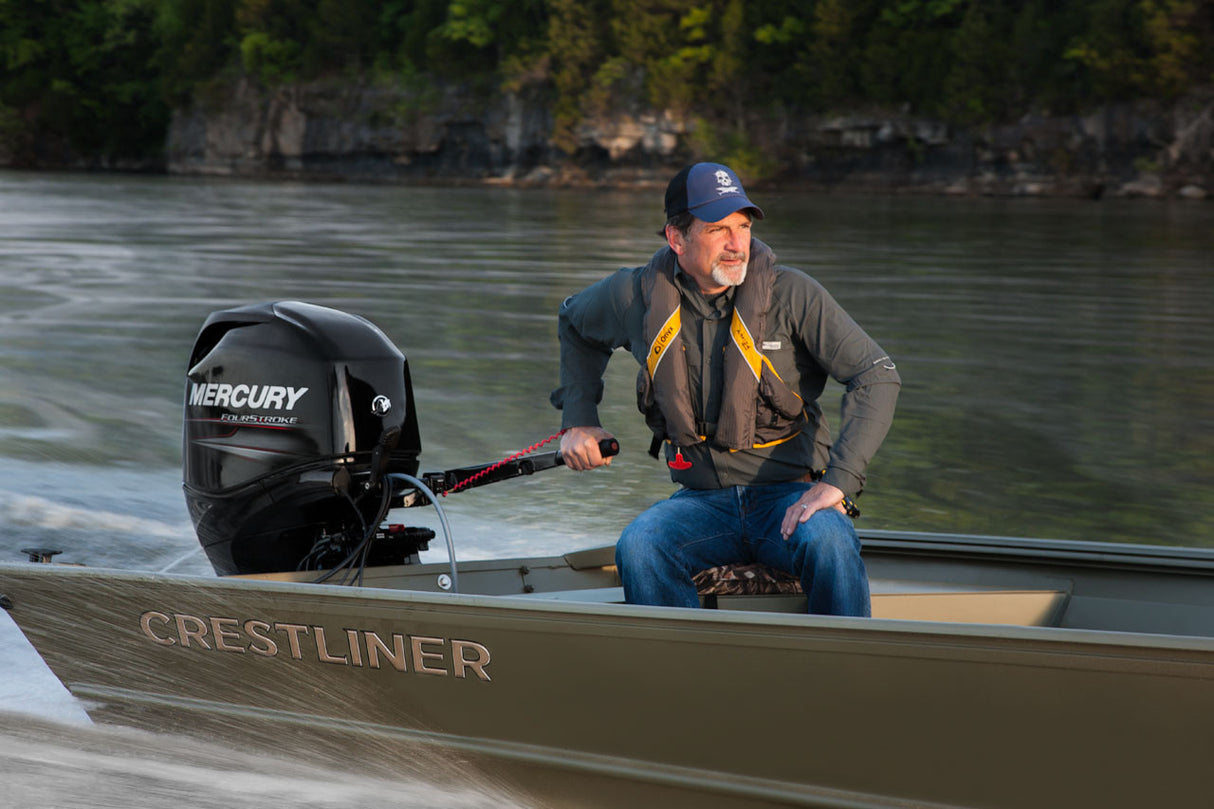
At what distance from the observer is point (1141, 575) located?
3.85m

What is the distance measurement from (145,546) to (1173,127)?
133 feet

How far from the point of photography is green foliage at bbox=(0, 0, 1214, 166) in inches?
1747

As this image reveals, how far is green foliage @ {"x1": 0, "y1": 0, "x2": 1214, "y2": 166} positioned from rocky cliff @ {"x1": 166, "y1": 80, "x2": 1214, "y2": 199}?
76 centimetres

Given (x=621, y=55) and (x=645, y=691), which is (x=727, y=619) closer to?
(x=645, y=691)

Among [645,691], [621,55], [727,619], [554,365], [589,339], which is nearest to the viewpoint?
[727,619]

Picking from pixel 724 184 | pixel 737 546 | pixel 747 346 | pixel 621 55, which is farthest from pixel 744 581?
pixel 621 55

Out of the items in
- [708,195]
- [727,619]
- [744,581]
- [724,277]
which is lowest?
[744,581]

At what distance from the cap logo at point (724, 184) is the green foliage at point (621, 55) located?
41.5 m

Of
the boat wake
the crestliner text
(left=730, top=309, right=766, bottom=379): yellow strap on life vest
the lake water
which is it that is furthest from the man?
the lake water

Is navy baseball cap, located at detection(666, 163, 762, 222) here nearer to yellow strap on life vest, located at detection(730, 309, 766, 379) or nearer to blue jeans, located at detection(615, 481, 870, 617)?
yellow strap on life vest, located at detection(730, 309, 766, 379)

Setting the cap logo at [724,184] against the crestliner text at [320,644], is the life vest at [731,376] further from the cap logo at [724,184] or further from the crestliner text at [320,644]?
the crestliner text at [320,644]

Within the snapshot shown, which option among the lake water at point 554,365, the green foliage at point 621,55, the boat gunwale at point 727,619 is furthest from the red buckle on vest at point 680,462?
the green foliage at point 621,55

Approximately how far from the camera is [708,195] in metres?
3.39

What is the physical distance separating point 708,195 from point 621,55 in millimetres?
53883
